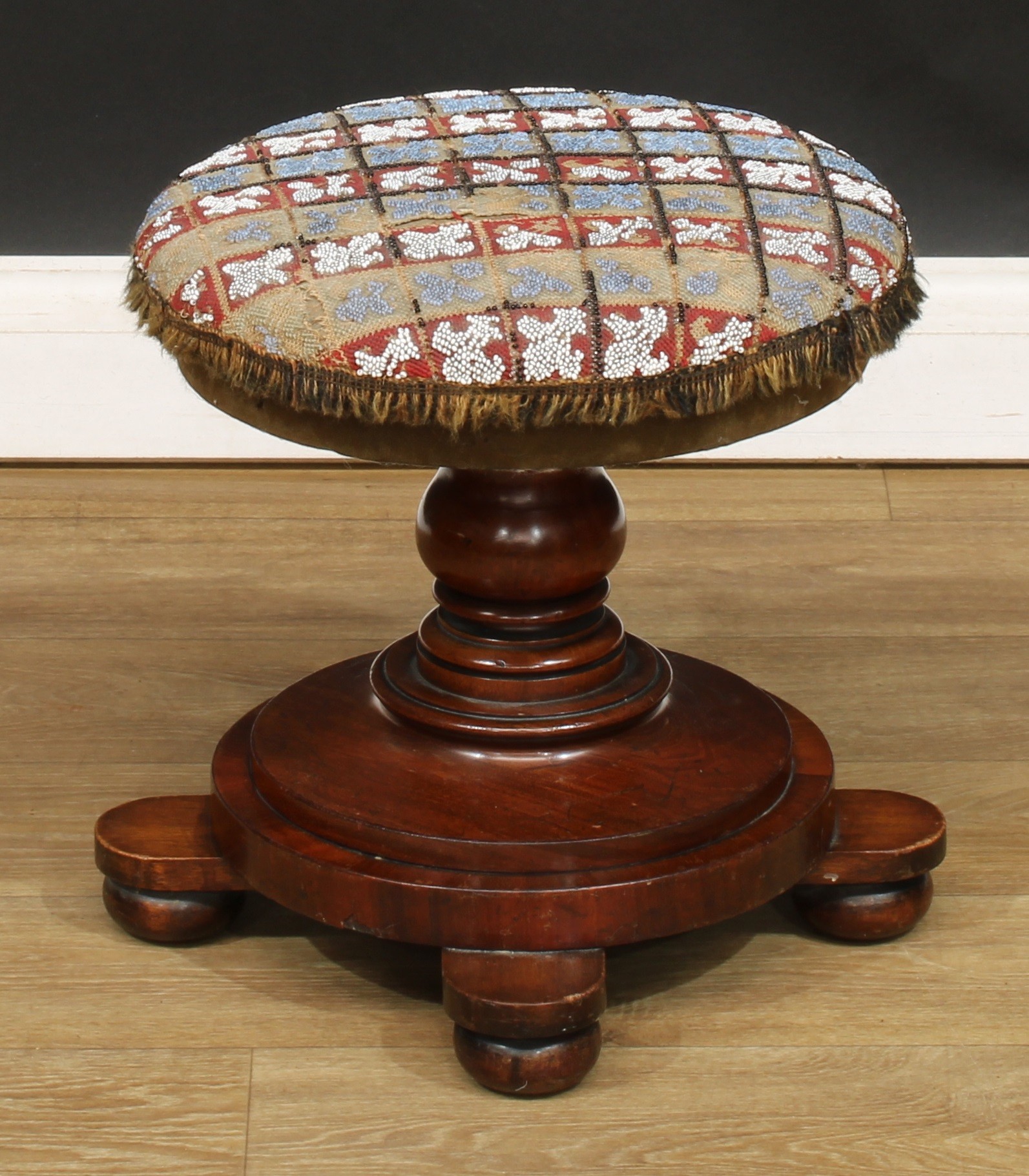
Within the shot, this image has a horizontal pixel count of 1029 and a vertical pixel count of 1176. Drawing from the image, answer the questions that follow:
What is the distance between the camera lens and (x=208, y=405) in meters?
1.81

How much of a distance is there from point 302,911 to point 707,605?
67 centimetres

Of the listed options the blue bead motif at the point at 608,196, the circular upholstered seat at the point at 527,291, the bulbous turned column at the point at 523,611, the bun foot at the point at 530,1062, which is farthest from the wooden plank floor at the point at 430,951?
the blue bead motif at the point at 608,196

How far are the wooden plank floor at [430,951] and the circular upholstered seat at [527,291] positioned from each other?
0.34m

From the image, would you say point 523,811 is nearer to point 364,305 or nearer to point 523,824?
point 523,824

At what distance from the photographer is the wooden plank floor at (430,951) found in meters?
0.88

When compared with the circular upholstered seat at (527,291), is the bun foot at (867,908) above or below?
below

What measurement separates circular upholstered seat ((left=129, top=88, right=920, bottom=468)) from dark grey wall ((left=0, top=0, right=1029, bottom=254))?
830 mm

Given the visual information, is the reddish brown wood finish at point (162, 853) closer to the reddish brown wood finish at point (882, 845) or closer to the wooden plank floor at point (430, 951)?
the wooden plank floor at point (430, 951)

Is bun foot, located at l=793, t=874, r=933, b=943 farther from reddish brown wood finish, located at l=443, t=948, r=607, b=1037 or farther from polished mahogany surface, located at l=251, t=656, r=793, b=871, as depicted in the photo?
reddish brown wood finish, located at l=443, t=948, r=607, b=1037

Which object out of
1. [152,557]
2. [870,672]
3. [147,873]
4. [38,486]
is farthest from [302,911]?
[38,486]

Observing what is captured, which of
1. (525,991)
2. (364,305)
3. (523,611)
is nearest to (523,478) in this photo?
(523,611)

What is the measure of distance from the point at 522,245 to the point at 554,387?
85 millimetres

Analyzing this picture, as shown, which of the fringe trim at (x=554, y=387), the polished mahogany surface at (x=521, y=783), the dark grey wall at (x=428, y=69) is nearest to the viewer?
the fringe trim at (x=554, y=387)

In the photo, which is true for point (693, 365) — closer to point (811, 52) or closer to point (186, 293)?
point (186, 293)
